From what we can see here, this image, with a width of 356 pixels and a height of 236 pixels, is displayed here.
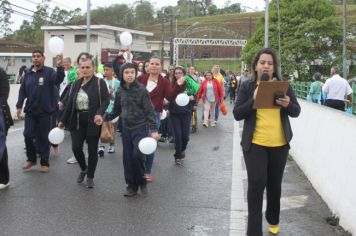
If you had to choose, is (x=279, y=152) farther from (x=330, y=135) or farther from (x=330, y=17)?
(x=330, y=17)

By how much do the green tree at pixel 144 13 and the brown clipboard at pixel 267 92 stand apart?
143 metres

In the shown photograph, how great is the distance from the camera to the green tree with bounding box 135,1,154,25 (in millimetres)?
146500

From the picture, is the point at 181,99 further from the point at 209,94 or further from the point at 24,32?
the point at 24,32

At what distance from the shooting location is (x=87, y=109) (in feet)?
24.3

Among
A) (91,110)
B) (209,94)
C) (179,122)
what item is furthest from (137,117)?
(209,94)

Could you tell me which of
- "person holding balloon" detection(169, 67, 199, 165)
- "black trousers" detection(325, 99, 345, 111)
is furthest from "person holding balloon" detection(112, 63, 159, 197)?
"black trousers" detection(325, 99, 345, 111)

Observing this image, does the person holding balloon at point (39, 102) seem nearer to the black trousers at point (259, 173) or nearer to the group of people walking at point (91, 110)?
the group of people walking at point (91, 110)

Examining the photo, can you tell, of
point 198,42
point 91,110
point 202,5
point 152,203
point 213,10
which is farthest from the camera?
point 202,5

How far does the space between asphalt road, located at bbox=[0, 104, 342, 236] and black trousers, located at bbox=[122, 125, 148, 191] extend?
0.21 m

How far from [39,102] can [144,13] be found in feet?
465

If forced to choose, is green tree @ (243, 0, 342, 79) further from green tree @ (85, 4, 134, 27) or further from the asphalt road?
green tree @ (85, 4, 134, 27)

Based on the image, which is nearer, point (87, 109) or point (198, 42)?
point (87, 109)

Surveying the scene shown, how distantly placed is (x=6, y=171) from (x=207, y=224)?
119 inches

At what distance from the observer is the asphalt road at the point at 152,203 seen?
5672mm
